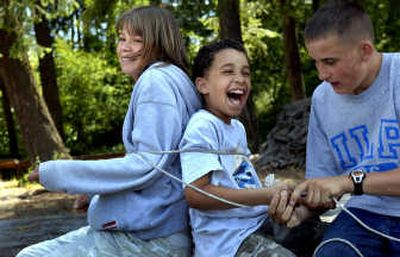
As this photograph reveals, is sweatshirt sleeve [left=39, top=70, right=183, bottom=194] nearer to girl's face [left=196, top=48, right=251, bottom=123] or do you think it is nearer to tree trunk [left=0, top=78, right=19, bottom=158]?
girl's face [left=196, top=48, right=251, bottom=123]

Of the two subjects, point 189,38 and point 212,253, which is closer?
point 212,253

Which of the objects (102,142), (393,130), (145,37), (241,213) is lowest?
(102,142)

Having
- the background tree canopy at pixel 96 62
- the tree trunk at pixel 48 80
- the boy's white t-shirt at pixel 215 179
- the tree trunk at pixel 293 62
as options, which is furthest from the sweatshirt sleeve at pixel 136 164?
the tree trunk at pixel 48 80

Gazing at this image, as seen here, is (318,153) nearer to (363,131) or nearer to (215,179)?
(363,131)

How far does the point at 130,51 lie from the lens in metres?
2.85

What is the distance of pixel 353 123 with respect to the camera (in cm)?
265

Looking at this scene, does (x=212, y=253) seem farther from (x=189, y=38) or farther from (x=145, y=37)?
(x=189, y=38)

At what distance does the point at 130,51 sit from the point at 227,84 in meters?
0.51

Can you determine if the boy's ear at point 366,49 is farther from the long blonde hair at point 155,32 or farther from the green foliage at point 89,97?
the green foliage at point 89,97

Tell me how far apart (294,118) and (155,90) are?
759 cm

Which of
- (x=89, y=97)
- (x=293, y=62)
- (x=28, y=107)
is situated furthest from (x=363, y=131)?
(x=89, y=97)

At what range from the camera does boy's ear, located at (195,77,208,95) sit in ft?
8.87

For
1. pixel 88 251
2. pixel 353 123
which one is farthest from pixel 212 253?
pixel 353 123

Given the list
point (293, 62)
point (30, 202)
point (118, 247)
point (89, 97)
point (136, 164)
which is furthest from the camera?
point (89, 97)
